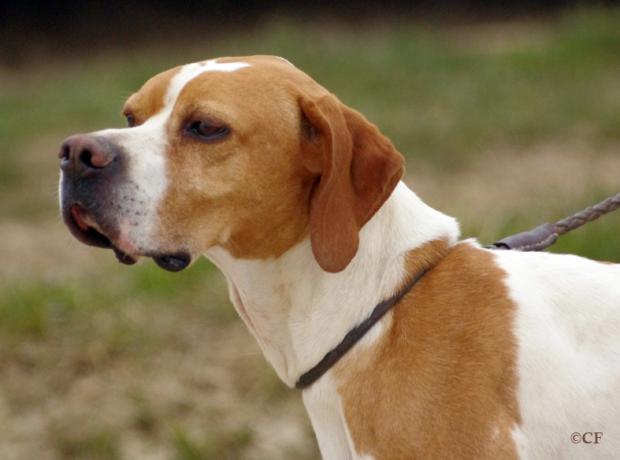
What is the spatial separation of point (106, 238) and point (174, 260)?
182mm

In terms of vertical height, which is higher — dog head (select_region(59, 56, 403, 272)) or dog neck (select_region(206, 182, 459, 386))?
dog head (select_region(59, 56, 403, 272))

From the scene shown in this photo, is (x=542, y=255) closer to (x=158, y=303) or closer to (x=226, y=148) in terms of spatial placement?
(x=226, y=148)

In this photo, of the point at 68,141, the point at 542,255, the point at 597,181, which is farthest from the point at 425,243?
the point at 597,181

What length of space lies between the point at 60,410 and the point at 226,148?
2.17m

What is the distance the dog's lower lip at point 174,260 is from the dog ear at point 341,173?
1.08ft

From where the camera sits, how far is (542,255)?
2.74m

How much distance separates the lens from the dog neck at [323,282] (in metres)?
2.69

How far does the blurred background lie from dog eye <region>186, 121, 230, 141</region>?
1704mm

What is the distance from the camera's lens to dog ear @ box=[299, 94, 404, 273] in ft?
8.59

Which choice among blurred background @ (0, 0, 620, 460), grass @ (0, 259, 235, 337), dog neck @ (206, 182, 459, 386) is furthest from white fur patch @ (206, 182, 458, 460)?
grass @ (0, 259, 235, 337)

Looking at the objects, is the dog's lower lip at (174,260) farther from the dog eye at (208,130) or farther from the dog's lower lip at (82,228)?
the dog eye at (208,130)

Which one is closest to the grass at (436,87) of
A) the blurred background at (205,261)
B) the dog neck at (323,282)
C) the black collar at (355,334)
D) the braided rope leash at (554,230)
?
the blurred background at (205,261)

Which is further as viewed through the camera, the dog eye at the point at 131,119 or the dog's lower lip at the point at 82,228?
the dog eye at the point at 131,119

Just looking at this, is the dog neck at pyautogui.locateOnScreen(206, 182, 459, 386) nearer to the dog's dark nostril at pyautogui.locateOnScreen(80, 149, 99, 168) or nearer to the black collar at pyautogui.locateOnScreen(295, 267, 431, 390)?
the black collar at pyautogui.locateOnScreen(295, 267, 431, 390)
